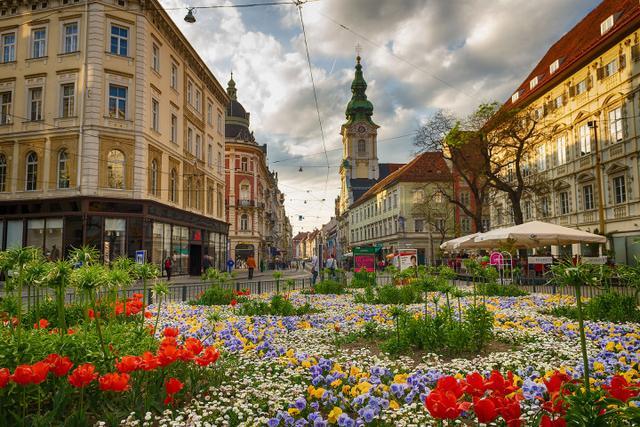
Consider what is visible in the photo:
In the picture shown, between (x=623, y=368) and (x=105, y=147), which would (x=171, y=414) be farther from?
(x=105, y=147)

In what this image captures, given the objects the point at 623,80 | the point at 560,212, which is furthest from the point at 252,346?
the point at 560,212

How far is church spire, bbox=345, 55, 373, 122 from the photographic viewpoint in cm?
9738

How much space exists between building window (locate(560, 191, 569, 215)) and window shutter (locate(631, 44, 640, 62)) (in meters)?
11.2

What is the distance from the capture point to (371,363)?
17.4 feet

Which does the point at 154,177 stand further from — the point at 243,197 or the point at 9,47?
the point at 243,197

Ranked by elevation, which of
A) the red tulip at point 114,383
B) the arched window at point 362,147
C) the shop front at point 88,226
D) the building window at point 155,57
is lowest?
the red tulip at point 114,383

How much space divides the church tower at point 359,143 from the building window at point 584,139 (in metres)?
67.2

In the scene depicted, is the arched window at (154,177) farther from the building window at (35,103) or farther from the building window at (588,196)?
the building window at (588,196)

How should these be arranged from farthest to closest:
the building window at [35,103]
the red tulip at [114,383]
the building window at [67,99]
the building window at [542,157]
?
the building window at [542,157]
the building window at [35,103]
the building window at [67,99]
the red tulip at [114,383]

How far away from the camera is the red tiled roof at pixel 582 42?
89.0 ft

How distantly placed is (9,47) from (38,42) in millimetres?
2232

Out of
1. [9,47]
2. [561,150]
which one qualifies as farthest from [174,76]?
[561,150]

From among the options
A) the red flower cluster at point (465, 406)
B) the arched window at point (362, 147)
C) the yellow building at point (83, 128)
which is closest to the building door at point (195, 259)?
the yellow building at point (83, 128)

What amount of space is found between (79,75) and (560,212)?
35.7 meters
